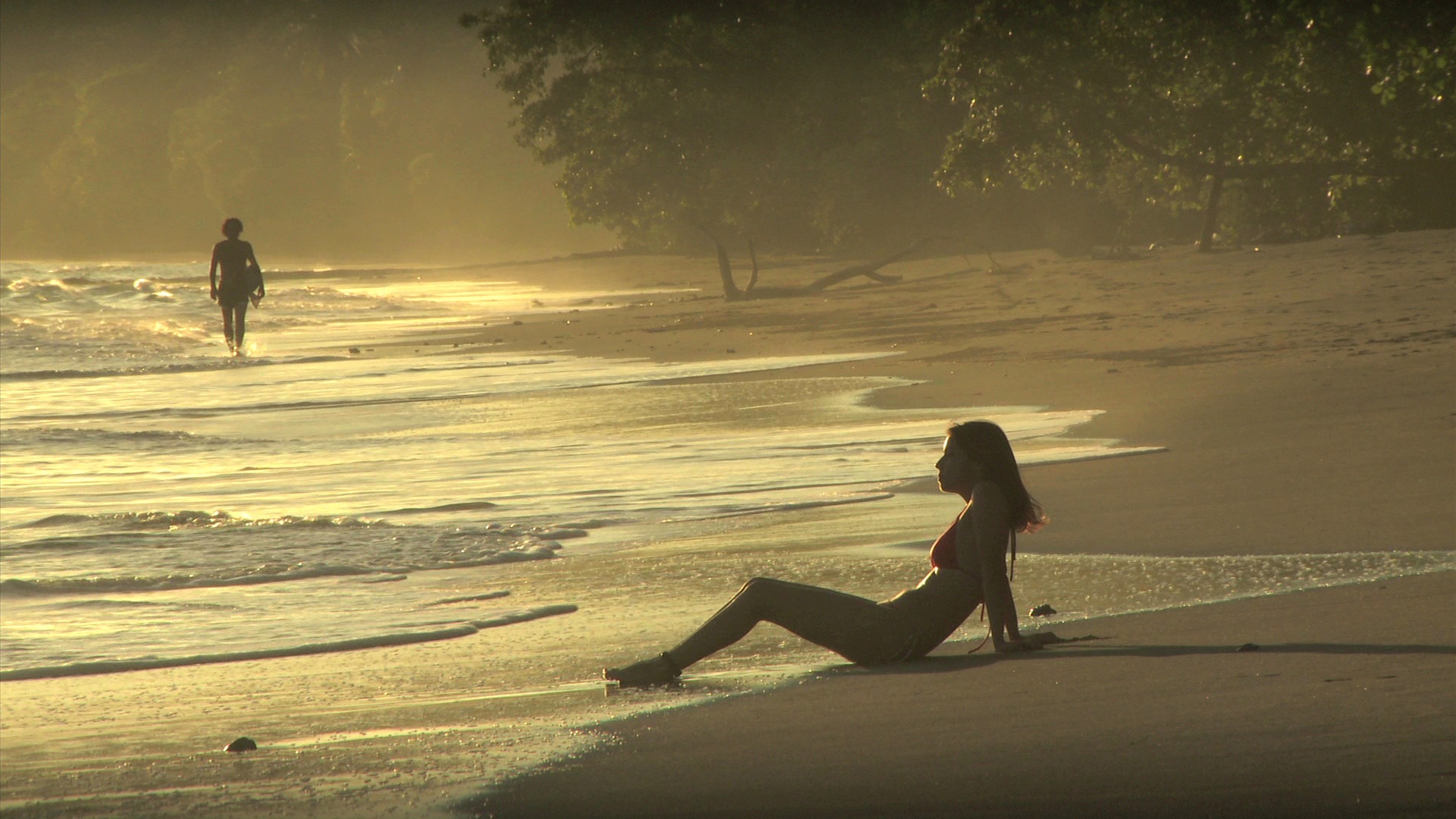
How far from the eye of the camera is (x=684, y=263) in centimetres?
4875

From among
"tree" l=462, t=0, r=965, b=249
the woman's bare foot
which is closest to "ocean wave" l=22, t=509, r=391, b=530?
the woman's bare foot

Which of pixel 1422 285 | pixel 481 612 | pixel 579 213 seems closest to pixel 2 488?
pixel 481 612

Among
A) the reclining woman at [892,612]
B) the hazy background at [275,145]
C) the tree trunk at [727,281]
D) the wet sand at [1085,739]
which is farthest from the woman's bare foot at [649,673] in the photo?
the hazy background at [275,145]

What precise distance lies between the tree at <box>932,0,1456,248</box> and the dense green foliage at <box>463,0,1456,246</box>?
1.5 inches

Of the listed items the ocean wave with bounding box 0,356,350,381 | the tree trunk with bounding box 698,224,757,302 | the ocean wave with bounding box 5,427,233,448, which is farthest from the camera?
the tree trunk with bounding box 698,224,757,302

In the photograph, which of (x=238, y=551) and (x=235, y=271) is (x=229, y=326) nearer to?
(x=235, y=271)

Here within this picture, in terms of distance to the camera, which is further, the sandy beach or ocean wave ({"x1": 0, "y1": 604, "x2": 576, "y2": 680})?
ocean wave ({"x1": 0, "y1": 604, "x2": 576, "y2": 680})

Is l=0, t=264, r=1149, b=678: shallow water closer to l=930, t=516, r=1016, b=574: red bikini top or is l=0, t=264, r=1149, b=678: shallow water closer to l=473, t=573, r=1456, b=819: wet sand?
l=930, t=516, r=1016, b=574: red bikini top

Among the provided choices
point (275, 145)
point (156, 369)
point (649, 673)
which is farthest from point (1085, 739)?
point (275, 145)

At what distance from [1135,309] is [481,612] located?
48.2 ft

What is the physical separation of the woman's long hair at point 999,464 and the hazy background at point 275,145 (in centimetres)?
7169

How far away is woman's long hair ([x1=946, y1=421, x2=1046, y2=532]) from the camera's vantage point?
17.6ft

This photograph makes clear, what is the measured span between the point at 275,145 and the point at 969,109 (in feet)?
255

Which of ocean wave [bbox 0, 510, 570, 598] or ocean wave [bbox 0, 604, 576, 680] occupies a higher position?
ocean wave [bbox 0, 510, 570, 598]
